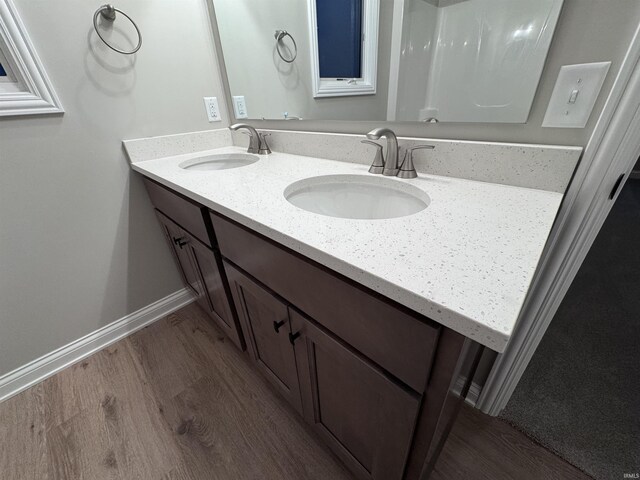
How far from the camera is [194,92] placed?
1289mm

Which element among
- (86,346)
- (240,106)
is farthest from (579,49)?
(86,346)

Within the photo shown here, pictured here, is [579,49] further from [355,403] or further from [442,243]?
[355,403]

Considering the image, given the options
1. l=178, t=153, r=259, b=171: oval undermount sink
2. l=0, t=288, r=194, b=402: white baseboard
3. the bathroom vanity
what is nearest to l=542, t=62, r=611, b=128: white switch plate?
the bathroom vanity

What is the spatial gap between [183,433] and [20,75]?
139 centimetres

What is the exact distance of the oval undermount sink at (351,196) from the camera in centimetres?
79

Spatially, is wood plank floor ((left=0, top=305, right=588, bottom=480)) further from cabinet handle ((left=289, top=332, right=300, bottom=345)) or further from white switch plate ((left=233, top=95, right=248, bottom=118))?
white switch plate ((left=233, top=95, right=248, bottom=118))

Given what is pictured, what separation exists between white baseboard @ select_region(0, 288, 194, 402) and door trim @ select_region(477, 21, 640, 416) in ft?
5.33

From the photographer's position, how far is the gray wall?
0.49m

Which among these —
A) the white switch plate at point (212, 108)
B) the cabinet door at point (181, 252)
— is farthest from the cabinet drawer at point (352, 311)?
the white switch plate at point (212, 108)

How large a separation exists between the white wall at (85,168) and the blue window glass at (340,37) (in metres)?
0.65

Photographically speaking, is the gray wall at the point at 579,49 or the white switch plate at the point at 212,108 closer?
the gray wall at the point at 579,49

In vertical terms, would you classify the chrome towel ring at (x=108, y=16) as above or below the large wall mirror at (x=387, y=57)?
above

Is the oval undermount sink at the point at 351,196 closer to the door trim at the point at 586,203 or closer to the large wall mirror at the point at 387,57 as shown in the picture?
the large wall mirror at the point at 387,57

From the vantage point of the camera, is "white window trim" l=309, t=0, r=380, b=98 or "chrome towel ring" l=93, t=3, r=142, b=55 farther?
"chrome towel ring" l=93, t=3, r=142, b=55
